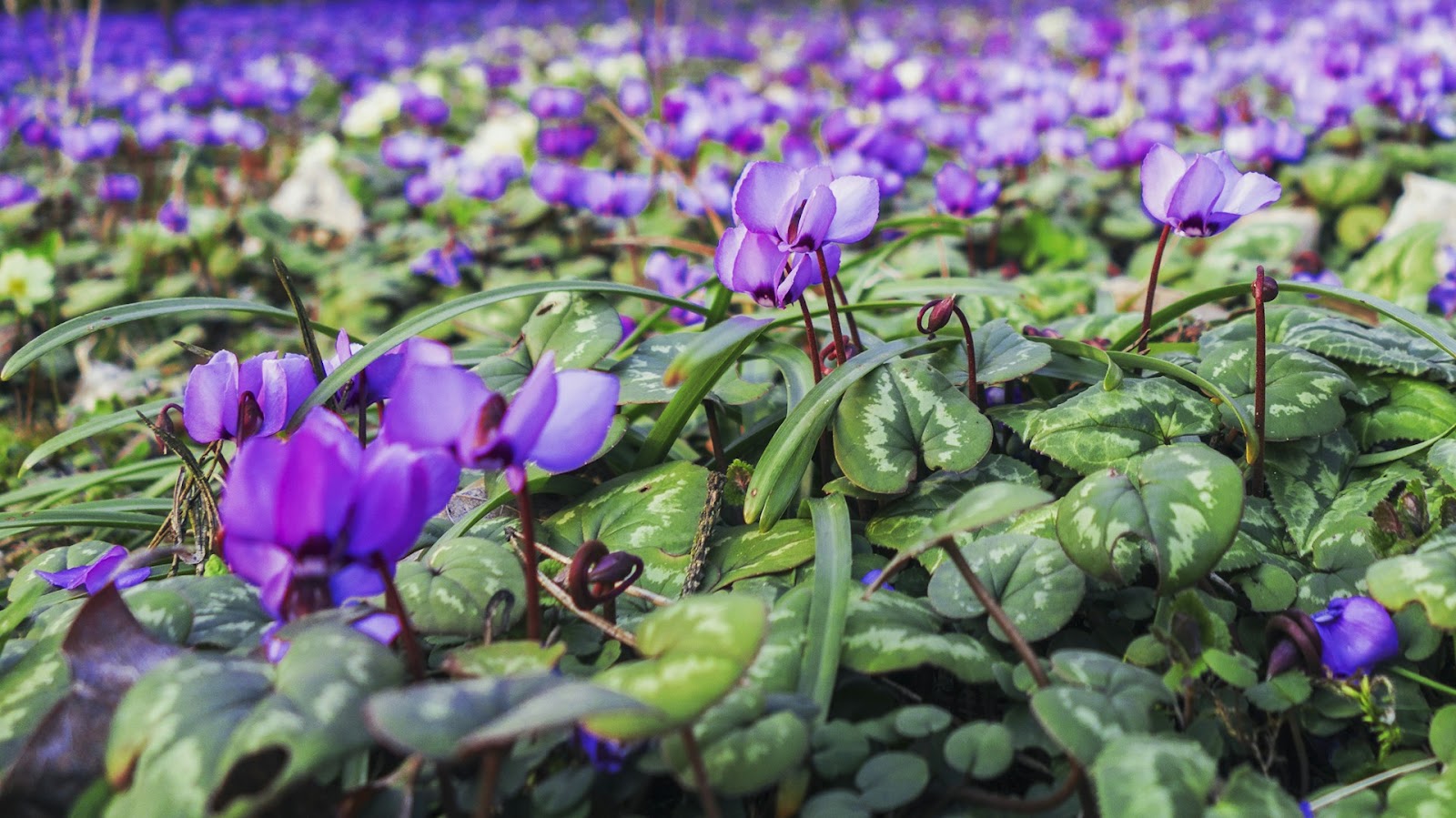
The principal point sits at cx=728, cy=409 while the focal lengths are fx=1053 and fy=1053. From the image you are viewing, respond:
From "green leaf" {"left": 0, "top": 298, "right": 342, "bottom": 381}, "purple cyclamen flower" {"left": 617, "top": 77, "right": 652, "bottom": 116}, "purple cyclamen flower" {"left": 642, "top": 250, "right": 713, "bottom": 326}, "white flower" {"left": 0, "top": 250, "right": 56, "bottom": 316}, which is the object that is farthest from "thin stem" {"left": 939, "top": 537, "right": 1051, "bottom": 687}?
"purple cyclamen flower" {"left": 617, "top": 77, "right": 652, "bottom": 116}

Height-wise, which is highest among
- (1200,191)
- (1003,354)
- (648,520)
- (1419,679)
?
(1200,191)

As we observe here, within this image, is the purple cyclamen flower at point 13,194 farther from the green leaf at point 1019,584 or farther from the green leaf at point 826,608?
the green leaf at point 1019,584

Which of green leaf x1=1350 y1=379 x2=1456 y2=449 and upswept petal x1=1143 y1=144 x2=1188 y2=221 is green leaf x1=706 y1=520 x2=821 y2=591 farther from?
green leaf x1=1350 y1=379 x2=1456 y2=449

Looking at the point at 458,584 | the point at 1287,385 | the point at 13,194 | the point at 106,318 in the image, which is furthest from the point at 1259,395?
the point at 13,194

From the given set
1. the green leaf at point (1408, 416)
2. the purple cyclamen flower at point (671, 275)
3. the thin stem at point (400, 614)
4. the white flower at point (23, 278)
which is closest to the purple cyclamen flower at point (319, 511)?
the thin stem at point (400, 614)

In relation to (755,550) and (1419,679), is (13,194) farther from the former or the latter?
(1419,679)

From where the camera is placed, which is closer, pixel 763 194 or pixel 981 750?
pixel 981 750

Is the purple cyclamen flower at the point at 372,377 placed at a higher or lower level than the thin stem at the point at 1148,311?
higher
